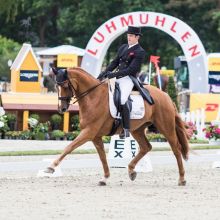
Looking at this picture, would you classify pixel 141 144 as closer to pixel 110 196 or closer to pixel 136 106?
pixel 136 106

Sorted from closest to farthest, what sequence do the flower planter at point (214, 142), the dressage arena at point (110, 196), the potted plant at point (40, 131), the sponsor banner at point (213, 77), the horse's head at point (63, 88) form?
1. the dressage arena at point (110, 196)
2. the horse's head at point (63, 88)
3. the flower planter at point (214, 142)
4. the potted plant at point (40, 131)
5. the sponsor banner at point (213, 77)

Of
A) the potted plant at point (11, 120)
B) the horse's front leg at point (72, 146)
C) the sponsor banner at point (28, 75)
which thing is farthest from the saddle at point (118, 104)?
the sponsor banner at point (28, 75)

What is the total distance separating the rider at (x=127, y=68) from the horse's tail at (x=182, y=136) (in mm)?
1202

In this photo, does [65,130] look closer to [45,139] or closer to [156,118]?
[45,139]

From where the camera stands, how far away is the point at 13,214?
11.8 meters

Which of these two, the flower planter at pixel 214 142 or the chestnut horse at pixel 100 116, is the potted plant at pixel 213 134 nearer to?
the flower planter at pixel 214 142

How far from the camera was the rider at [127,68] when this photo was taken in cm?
1634

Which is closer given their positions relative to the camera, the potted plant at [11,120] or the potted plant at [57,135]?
the potted plant at [57,135]

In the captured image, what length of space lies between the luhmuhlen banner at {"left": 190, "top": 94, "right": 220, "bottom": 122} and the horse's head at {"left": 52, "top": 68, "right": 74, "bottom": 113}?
2034 cm

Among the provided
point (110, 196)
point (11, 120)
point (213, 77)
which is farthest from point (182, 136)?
point (213, 77)

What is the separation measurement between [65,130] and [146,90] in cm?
1358

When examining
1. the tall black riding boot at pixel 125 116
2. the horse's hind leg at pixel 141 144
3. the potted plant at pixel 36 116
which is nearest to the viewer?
the tall black riding boot at pixel 125 116

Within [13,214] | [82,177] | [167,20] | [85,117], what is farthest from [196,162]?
[167,20]

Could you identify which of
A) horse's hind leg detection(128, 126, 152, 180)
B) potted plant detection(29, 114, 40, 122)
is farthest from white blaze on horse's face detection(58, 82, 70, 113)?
potted plant detection(29, 114, 40, 122)
